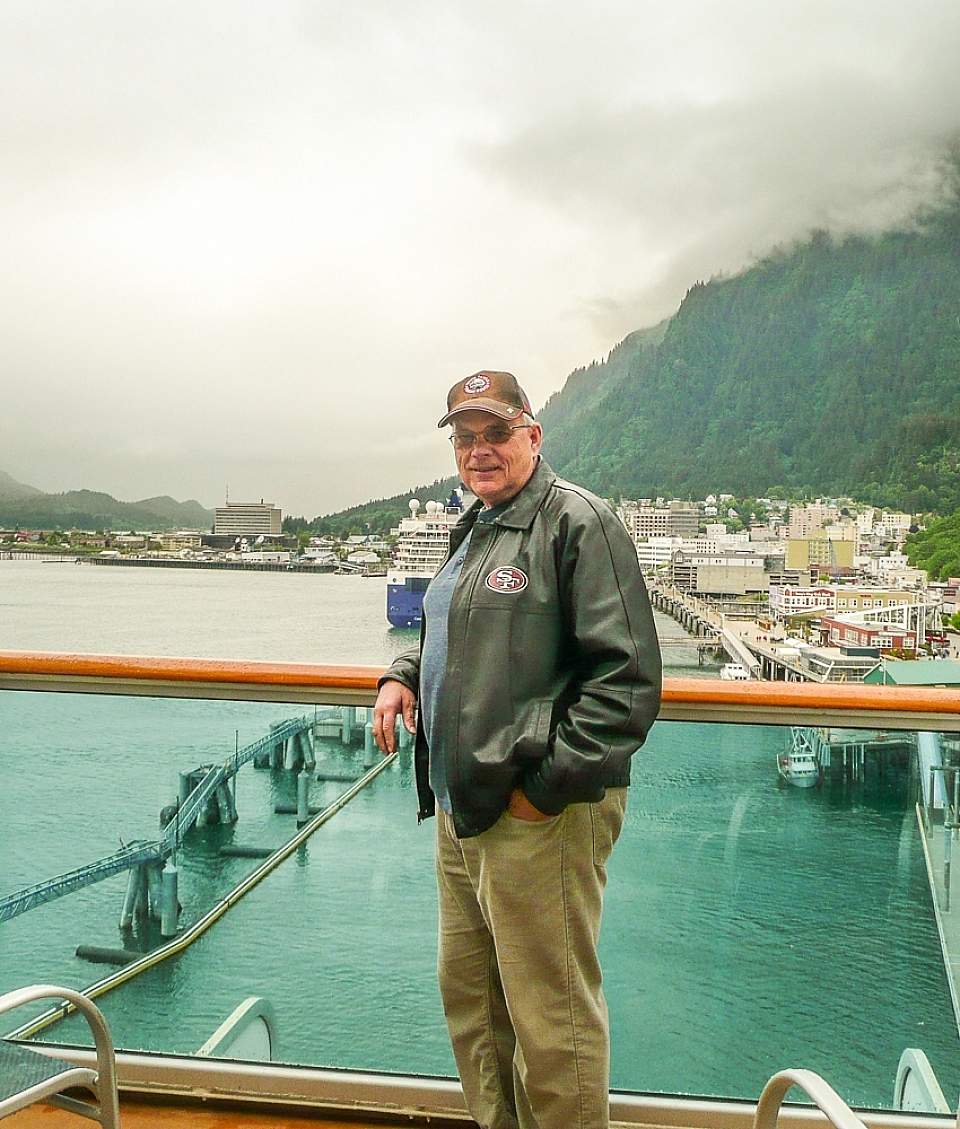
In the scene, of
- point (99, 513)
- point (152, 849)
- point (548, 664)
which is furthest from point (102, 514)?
point (548, 664)

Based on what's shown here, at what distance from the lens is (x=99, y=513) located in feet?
16.8

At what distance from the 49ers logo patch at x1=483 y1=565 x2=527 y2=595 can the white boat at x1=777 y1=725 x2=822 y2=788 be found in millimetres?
830

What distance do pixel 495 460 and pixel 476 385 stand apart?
0.40ft

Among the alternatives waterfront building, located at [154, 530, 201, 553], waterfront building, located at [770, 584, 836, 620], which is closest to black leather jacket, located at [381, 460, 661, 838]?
waterfront building, located at [770, 584, 836, 620]

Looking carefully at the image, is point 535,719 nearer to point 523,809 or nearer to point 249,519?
point 523,809

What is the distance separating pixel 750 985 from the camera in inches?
68.5

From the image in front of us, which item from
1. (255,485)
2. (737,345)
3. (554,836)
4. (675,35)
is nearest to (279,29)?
(675,35)

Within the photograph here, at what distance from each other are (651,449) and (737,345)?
1165 mm

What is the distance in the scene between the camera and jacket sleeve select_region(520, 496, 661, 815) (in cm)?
114

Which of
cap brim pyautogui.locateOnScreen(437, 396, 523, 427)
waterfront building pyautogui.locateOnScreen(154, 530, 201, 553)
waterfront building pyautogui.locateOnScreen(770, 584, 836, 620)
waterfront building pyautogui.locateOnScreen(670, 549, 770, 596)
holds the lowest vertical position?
waterfront building pyautogui.locateOnScreen(770, 584, 836, 620)

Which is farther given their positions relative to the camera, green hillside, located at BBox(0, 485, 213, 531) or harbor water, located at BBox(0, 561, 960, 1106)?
green hillside, located at BBox(0, 485, 213, 531)

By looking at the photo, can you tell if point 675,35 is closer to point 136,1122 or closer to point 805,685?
point 805,685

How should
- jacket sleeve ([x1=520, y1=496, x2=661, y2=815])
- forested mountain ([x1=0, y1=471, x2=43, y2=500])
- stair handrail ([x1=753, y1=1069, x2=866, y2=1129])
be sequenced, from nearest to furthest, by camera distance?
stair handrail ([x1=753, y1=1069, x2=866, y2=1129]) < jacket sleeve ([x1=520, y1=496, x2=661, y2=815]) < forested mountain ([x1=0, y1=471, x2=43, y2=500])

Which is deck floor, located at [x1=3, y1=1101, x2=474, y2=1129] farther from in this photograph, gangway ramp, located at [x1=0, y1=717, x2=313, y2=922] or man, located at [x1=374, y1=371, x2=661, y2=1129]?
man, located at [x1=374, y1=371, x2=661, y2=1129]
